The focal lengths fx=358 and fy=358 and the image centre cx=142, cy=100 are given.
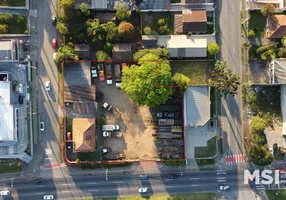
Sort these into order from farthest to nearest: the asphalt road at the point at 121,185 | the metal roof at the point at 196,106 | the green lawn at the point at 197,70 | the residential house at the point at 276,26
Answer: the green lawn at the point at 197,70 → the asphalt road at the point at 121,185 → the residential house at the point at 276,26 → the metal roof at the point at 196,106

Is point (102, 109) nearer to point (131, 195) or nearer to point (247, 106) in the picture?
point (131, 195)

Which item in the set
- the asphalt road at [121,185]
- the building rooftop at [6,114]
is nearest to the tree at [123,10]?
the building rooftop at [6,114]

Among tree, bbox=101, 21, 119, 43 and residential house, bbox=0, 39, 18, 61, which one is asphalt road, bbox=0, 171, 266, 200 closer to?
residential house, bbox=0, 39, 18, 61

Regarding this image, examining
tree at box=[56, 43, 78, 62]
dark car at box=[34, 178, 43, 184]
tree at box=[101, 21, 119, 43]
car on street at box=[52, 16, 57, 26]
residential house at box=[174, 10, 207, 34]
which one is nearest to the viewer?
tree at box=[56, 43, 78, 62]

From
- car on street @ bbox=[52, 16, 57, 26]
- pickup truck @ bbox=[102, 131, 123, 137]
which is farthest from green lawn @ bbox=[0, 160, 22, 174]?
car on street @ bbox=[52, 16, 57, 26]

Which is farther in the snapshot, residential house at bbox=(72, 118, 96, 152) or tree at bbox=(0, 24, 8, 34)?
tree at bbox=(0, 24, 8, 34)

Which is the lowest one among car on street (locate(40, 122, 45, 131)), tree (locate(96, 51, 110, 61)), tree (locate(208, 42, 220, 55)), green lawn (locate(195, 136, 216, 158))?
green lawn (locate(195, 136, 216, 158))

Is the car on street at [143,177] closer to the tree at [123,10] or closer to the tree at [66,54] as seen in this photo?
the tree at [66,54]
